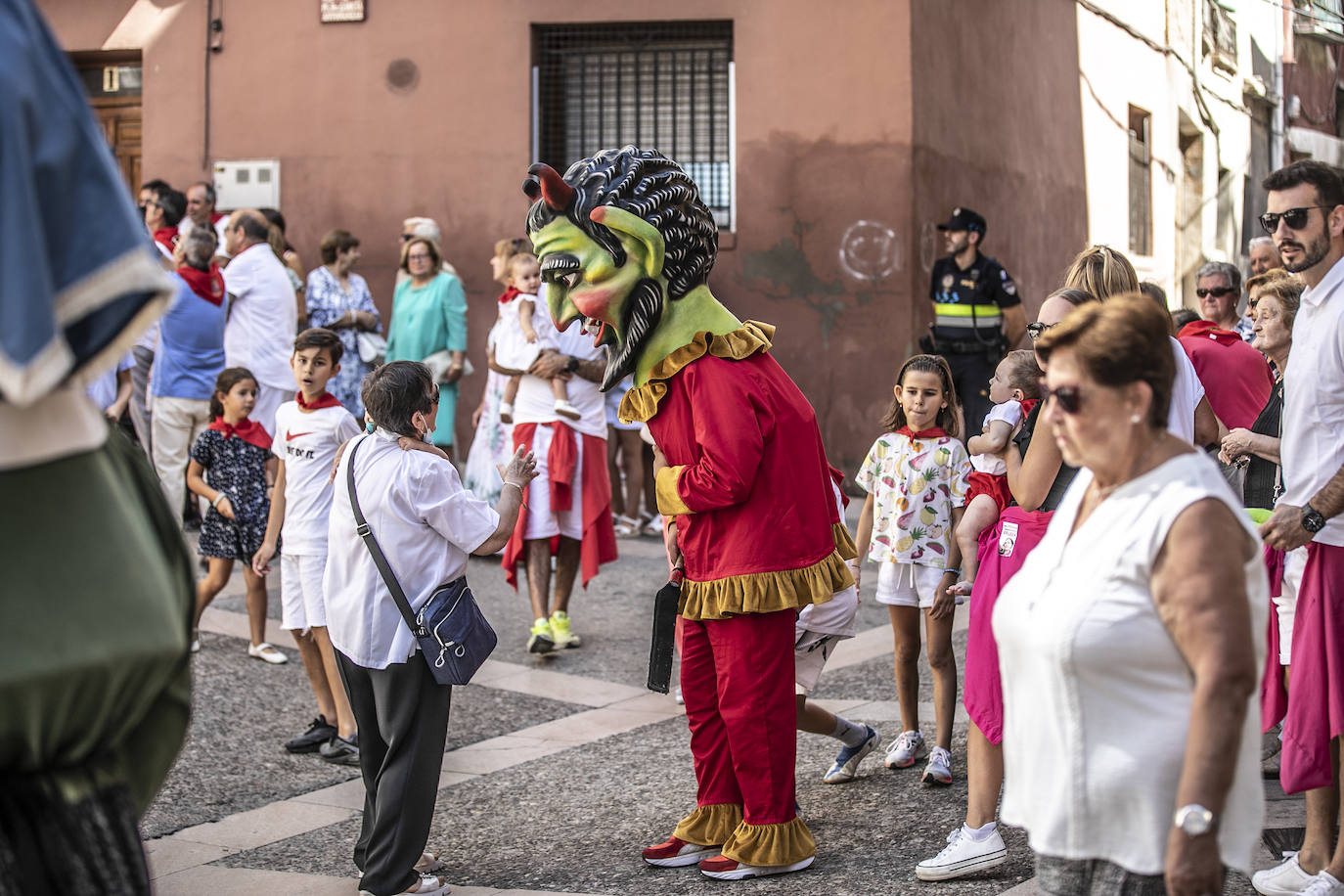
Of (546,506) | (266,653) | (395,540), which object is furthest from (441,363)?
(395,540)

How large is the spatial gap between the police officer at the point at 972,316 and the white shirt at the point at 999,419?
5328 millimetres

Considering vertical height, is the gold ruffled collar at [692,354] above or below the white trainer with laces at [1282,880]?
above

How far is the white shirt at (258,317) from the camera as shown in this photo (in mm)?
9297

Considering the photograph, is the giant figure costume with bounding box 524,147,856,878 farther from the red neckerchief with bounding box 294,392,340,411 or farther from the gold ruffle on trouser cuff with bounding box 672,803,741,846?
the red neckerchief with bounding box 294,392,340,411

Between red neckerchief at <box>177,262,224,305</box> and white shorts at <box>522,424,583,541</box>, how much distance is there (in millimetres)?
2662

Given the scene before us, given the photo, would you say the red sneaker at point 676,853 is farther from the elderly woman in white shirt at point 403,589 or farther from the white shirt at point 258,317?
the white shirt at point 258,317

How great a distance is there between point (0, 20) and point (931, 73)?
11.6 meters

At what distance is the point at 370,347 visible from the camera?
988 centimetres

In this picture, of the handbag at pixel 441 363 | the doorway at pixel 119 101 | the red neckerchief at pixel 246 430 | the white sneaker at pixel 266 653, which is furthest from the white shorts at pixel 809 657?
the doorway at pixel 119 101

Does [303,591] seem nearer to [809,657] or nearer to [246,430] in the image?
[246,430]

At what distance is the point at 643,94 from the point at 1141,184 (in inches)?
323

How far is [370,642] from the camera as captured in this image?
442cm

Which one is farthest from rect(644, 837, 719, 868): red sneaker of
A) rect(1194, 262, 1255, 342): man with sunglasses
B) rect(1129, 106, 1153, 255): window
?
rect(1129, 106, 1153, 255): window

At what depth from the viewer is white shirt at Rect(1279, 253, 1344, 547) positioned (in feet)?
13.4
